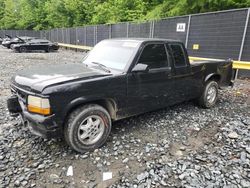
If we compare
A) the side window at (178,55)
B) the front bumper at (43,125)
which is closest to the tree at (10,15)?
the side window at (178,55)

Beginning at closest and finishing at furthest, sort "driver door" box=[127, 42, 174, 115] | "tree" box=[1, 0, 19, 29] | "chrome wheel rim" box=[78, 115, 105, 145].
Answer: "chrome wheel rim" box=[78, 115, 105, 145]
"driver door" box=[127, 42, 174, 115]
"tree" box=[1, 0, 19, 29]

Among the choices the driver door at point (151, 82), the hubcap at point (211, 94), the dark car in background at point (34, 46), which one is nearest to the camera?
the driver door at point (151, 82)

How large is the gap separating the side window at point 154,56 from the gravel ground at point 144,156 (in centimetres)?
125

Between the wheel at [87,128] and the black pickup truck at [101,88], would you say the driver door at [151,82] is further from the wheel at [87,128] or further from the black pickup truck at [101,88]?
the wheel at [87,128]

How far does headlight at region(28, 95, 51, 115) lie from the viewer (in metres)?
2.85

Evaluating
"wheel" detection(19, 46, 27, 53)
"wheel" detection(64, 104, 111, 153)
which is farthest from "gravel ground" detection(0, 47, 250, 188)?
"wheel" detection(19, 46, 27, 53)

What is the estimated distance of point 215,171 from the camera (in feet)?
9.91

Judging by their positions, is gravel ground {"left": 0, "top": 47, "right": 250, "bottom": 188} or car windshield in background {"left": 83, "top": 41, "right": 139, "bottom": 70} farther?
car windshield in background {"left": 83, "top": 41, "right": 139, "bottom": 70}

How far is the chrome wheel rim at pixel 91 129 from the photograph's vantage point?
330cm

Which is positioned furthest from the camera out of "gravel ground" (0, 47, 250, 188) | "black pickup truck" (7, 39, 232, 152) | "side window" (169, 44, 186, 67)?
"side window" (169, 44, 186, 67)

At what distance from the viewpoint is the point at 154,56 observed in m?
4.07

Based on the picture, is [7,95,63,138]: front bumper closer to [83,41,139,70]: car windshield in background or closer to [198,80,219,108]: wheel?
[83,41,139,70]: car windshield in background

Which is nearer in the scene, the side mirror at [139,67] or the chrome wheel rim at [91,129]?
the chrome wheel rim at [91,129]

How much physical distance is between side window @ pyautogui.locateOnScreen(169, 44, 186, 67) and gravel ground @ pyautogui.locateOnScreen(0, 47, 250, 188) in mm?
1223
